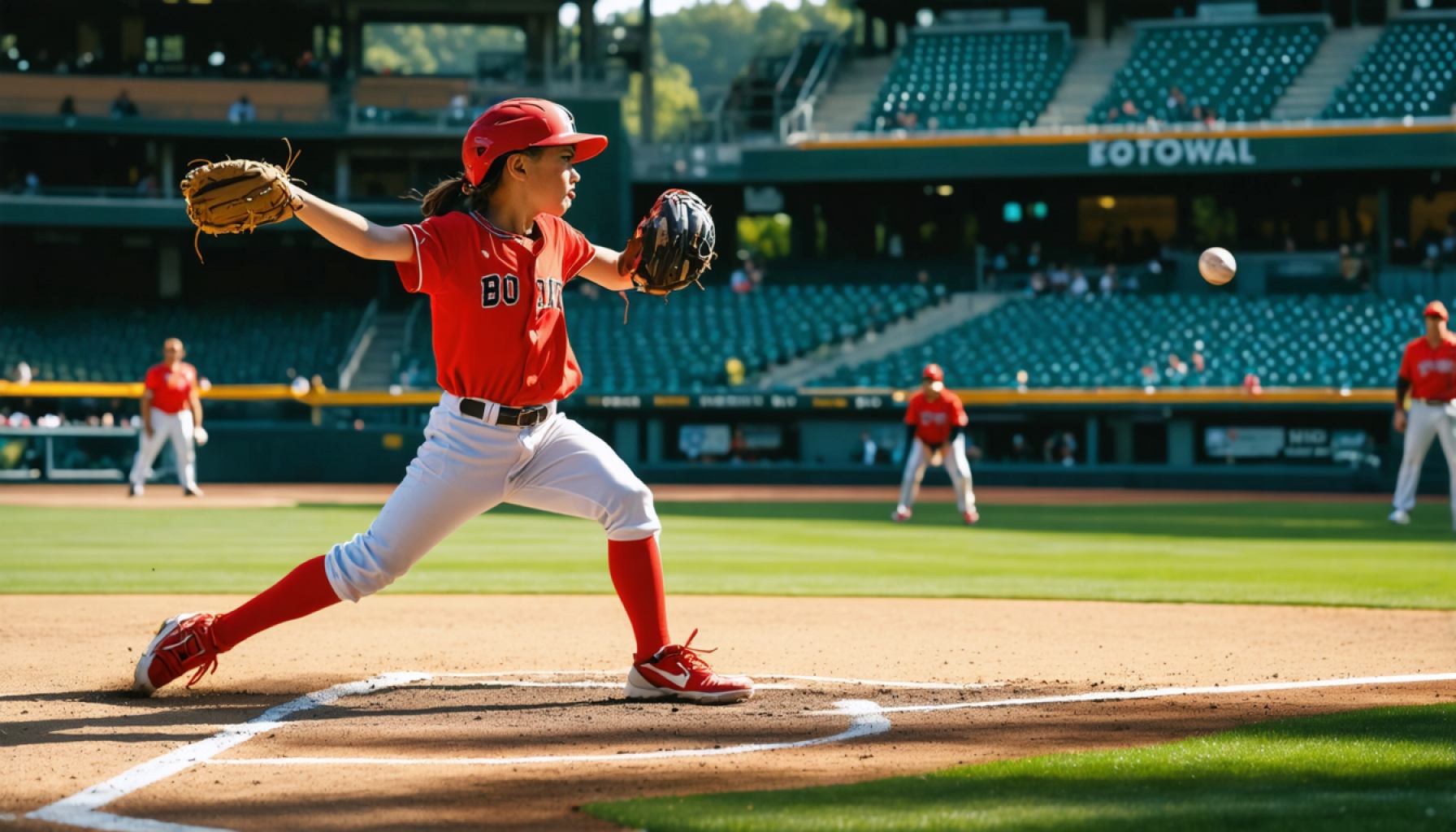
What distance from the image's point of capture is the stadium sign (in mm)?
33062

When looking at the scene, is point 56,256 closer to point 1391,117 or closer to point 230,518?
point 230,518

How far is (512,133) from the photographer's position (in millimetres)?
5461

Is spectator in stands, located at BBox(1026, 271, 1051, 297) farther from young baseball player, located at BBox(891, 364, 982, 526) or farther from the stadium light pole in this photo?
young baseball player, located at BBox(891, 364, 982, 526)

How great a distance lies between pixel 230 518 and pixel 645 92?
75.5 feet

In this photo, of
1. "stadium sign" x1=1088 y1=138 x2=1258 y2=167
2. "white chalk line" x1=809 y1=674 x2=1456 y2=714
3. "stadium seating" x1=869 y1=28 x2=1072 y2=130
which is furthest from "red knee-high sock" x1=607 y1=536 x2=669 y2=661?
"stadium seating" x1=869 y1=28 x2=1072 y2=130

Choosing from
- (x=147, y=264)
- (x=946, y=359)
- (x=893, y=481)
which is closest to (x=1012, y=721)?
(x=893, y=481)

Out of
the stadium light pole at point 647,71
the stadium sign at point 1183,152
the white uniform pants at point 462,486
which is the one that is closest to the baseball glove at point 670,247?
the white uniform pants at point 462,486

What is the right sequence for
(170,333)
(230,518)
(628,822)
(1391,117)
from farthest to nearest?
1. (170,333)
2. (1391,117)
3. (230,518)
4. (628,822)

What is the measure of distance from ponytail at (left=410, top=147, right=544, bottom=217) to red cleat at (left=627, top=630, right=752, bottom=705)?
5.70ft

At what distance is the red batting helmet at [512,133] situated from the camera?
17.9 ft

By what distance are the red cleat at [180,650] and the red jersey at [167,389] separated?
1393 centimetres

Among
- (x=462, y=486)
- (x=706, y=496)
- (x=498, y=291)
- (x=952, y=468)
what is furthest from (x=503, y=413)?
(x=706, y=496)

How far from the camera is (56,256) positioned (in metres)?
39.8

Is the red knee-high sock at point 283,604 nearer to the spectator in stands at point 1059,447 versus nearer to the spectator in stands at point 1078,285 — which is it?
the spectator in stands at point 1059,447
